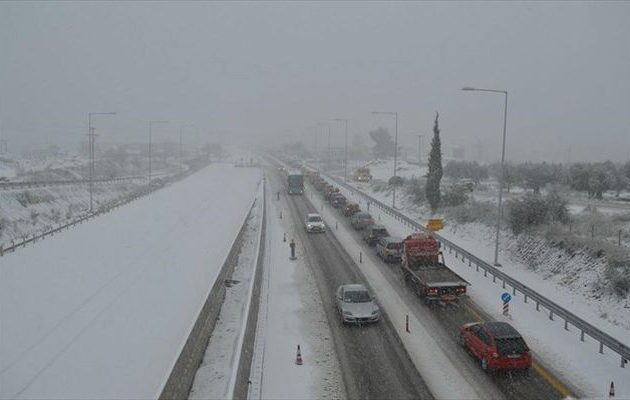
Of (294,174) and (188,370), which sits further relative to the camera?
(294,174)

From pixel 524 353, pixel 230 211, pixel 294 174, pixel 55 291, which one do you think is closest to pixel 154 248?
pixel 55 291

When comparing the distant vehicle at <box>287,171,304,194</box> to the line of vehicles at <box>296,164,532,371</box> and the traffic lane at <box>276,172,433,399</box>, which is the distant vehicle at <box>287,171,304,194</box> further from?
the traffic lane at <box>276,172,433,399</box>

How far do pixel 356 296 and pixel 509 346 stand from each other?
6908mm

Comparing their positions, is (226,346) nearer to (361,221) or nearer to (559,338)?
(559,338)

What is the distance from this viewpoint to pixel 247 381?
15.2 meters

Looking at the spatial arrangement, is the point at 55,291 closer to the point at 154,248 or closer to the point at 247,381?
the point at 154,248

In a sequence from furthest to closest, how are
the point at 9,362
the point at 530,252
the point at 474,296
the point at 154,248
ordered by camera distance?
the point at 154,248
the point at 530,252
the point at 474,296
the point at 9,362

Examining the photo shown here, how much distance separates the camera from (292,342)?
19109 mm

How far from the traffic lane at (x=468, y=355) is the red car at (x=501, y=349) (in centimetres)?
34

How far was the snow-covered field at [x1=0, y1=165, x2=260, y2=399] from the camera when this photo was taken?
1703 centimetres

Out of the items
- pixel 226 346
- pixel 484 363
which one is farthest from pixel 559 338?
pixel 226 346

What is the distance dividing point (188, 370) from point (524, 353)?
9.69 meters

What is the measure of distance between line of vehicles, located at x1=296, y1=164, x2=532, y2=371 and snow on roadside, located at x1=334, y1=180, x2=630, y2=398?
1545 mm

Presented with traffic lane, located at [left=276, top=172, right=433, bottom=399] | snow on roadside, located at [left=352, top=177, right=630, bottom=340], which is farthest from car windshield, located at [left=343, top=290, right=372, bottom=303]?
snow on roadside, located at [left=352, top=177, right=630, bottom=340]
